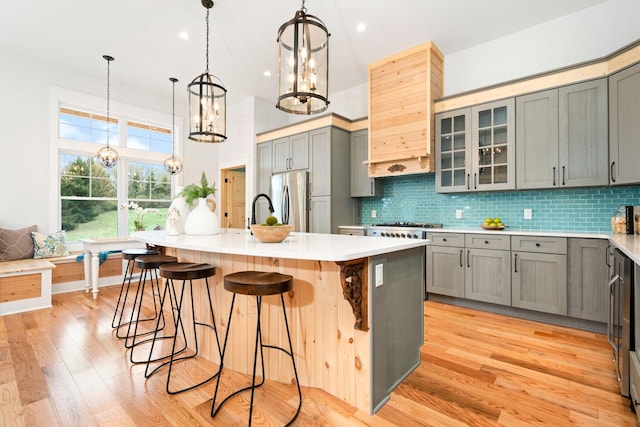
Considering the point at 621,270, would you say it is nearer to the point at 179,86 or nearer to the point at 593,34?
the point at 593,34

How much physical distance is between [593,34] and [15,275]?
22.9 ft

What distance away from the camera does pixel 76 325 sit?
10.1 ft

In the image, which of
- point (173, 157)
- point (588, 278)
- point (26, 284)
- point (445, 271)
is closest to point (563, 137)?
point (588, 278)

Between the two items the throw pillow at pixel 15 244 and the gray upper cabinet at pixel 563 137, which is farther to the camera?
the throw pillow at pixel 15 244

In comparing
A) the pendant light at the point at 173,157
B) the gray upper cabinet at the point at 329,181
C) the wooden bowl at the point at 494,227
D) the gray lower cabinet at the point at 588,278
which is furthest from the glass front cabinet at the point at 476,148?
the pendant light at the point at 173,157

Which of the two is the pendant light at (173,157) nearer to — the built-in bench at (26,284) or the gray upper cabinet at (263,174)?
the gray upper cabinet at (263,174)

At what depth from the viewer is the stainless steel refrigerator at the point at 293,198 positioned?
507 centimetres

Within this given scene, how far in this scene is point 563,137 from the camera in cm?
321

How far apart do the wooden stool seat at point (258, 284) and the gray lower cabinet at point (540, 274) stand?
2711 mm

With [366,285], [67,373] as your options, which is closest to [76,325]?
[67,373]

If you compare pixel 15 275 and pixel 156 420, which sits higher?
pixel 15 275

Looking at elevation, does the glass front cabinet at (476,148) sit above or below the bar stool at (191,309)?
above

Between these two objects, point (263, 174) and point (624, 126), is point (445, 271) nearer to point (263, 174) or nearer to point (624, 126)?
point (624, 126)

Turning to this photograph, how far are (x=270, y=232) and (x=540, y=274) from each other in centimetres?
282
